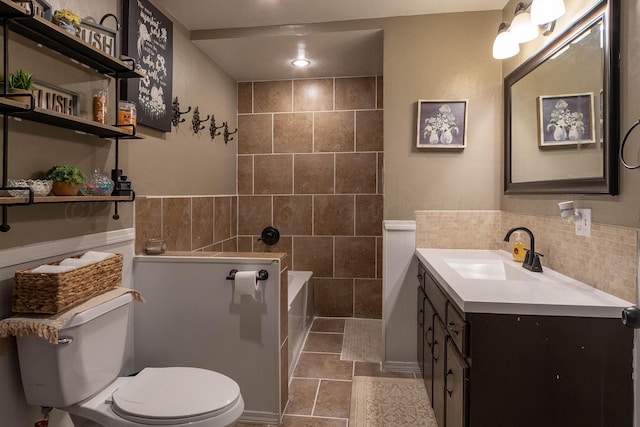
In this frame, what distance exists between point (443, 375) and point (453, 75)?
194cm

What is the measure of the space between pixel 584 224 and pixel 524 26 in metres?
1.06

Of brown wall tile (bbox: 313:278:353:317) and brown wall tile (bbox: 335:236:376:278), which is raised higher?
brown wall tile (bbox: 335:236:376:278)

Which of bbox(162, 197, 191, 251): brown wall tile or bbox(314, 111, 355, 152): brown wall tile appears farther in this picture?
bbox(314, 111, 355, 152): brown wall tile

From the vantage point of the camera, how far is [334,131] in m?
3.71

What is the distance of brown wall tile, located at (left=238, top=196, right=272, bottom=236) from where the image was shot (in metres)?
3.84

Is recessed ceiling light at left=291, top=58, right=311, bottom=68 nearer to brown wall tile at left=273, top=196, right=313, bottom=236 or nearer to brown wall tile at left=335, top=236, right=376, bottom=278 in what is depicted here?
brown wall tile at left=273, top=196, right=313, bottom=236

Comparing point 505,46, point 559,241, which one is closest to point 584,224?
point 559,241

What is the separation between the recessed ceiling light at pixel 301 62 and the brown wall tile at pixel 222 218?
137cm

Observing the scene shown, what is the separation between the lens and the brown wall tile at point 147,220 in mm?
2166

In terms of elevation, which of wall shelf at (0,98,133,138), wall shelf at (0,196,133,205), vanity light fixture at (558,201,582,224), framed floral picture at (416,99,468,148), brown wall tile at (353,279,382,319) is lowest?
brown wall tile at (353,279,382,319)

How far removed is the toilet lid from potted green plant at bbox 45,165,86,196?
0.84 metres

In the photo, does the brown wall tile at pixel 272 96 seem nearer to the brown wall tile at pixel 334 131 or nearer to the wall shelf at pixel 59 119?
the brown wall tile at pixel 334 131

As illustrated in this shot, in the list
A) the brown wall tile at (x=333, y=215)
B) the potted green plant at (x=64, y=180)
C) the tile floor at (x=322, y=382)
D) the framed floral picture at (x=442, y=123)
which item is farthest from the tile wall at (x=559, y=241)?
the potted green plant at (x=64, y=180)

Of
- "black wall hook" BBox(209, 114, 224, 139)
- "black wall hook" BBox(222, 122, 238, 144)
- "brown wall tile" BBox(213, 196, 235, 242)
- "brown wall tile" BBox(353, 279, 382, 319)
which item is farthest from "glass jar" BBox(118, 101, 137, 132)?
"brown wall tile" BBox(353, 279, 382, 319)
